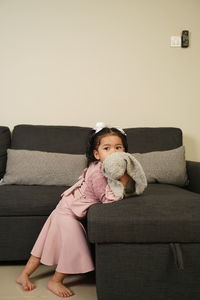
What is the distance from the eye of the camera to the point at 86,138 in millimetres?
2186

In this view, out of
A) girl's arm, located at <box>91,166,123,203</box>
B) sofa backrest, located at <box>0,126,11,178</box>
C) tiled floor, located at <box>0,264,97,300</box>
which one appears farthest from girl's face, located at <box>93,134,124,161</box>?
sofa backrest, located at <box>0,126,11,178</box>

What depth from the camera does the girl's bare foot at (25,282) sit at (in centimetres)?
134

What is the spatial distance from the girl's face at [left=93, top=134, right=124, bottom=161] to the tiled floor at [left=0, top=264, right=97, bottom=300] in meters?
0.62

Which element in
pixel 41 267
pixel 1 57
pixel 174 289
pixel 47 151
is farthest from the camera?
pixel 1 57

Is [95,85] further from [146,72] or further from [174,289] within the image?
[174,289]

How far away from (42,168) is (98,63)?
3.50 feet

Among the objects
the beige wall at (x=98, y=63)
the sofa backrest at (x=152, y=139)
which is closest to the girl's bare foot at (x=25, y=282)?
the sofa backrest at (x=152, y=139)

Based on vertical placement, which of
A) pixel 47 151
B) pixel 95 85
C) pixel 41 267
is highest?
pixel 95 85

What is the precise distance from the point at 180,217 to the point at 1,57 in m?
1.99

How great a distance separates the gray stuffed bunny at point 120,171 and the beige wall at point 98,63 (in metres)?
1.18

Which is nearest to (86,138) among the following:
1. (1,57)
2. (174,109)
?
Result: (174,109)

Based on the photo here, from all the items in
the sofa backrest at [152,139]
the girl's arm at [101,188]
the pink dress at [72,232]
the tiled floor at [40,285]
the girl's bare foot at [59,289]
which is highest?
the sofa backrest at [152,139]

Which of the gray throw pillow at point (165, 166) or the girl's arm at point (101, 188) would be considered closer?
the girl's arm at point (101, 188)

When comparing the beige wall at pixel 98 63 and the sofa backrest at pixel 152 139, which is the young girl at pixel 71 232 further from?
the beige wall at pixel 98 63
